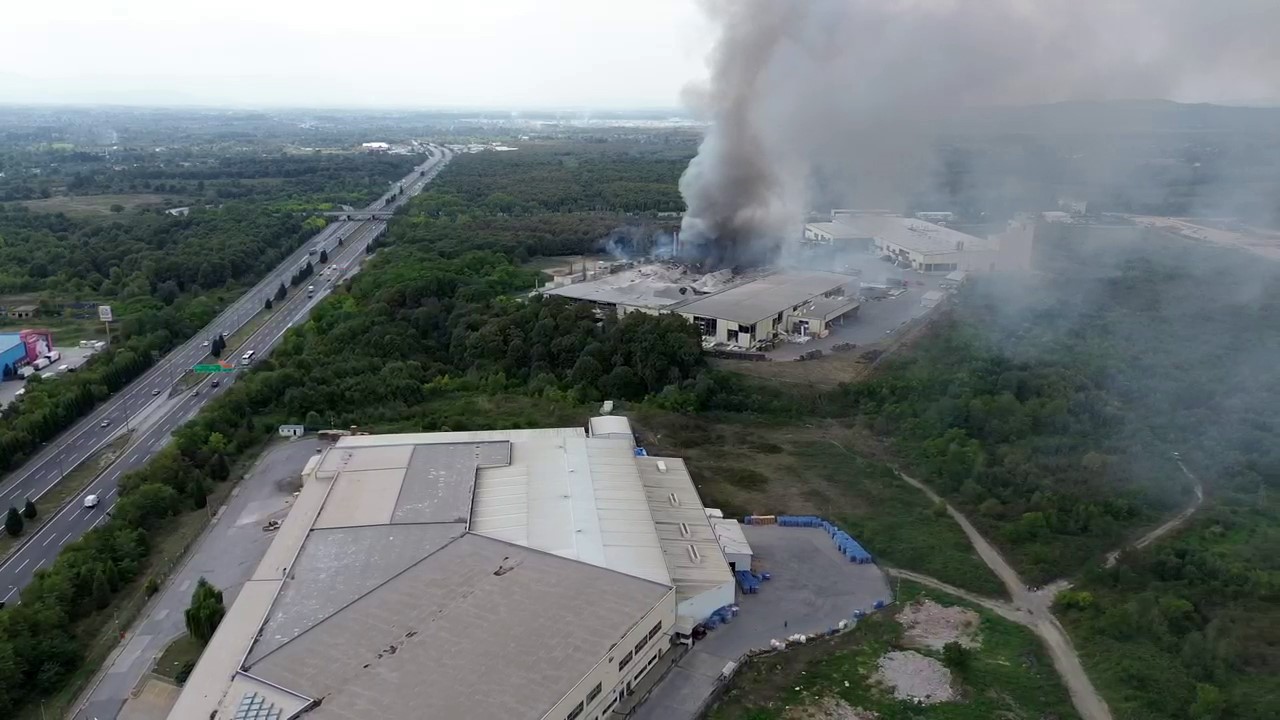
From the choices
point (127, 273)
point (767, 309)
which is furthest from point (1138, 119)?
point (127, 273)

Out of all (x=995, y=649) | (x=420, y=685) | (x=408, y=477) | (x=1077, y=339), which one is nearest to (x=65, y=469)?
(x=408, y=477)

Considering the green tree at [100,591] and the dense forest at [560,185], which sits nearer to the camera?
the green tree at [100,591]

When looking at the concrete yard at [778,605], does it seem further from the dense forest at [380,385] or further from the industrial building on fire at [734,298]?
the industrial building on fire at [734,298]

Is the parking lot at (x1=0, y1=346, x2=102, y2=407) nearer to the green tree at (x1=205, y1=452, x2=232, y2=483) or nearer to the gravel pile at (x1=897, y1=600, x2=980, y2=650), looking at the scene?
the green tree at (x1=205, y1=452, x2=232, y2=483)

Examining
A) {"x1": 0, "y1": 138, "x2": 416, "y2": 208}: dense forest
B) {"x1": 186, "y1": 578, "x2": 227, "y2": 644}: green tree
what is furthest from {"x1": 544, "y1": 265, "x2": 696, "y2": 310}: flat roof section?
{"x1": 0, "y1": 138, "x2": 416, "y2": 208}: dense forest

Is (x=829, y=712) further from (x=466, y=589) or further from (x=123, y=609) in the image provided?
(x=123, y=609)

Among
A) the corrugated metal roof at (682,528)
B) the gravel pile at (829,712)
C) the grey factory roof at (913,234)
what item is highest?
the grey factory roof at (913,234)

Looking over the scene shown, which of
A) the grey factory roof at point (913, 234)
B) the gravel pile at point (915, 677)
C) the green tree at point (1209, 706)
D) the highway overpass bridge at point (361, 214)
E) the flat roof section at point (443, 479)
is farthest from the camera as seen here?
the highway overpass bridge at point (361, 214)

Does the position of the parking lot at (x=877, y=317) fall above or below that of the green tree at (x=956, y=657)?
above

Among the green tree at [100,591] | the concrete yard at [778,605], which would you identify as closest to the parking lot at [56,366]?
the green tree at [100,591]
